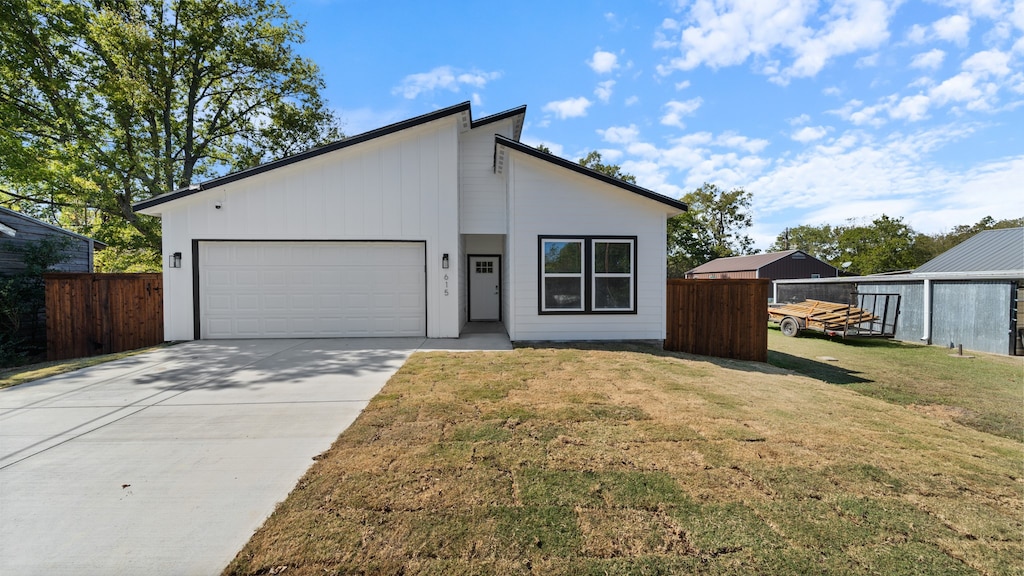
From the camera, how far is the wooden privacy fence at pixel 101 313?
840 cm

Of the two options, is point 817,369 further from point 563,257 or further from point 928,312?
point 928,312

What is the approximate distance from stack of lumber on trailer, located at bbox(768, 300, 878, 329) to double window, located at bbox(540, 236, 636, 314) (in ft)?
27.9

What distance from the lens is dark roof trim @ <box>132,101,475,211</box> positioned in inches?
315

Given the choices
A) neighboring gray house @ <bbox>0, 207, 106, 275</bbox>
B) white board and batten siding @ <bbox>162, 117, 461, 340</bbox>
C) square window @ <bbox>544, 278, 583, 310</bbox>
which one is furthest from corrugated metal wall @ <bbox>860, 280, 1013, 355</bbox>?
neighboring gray house @ <bbox>0, 207, 106, 275</bbox>

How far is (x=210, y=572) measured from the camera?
1.90m

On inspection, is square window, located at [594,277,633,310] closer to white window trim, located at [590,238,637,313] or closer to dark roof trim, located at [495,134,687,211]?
white window trim, located at [590,238,637,313]

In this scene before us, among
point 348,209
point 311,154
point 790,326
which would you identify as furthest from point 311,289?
point 790,326

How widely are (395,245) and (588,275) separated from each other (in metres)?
4.53

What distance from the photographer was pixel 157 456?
3137 millimetres

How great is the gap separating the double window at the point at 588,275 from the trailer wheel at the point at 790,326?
871 cm

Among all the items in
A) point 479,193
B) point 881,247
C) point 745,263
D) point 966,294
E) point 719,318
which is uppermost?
point 881,247

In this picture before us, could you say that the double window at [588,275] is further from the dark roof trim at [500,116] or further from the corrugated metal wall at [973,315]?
the corrugated metal wall at [973,315]

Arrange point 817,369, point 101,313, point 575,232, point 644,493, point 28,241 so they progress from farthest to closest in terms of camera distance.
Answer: point 28,241 → point 101,313 → point 575,232 → point 817,369 → point 644,493

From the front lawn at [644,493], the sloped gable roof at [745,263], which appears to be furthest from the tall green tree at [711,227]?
the front lawn at [644,493]
